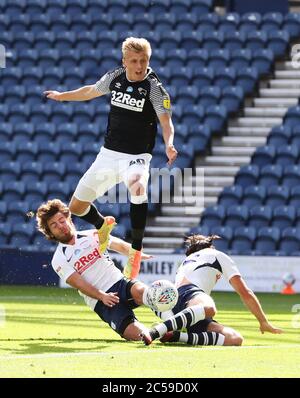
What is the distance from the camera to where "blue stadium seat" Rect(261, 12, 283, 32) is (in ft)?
83.2

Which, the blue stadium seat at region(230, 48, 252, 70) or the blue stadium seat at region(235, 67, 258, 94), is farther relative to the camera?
the blue stadium seat at region(230, 48, 252, 70)

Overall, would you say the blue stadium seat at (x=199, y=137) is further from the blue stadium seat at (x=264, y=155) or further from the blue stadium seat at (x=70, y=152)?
the blue stadium seat at (x=70, y=152)

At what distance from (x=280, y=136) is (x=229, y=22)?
4.00 metres

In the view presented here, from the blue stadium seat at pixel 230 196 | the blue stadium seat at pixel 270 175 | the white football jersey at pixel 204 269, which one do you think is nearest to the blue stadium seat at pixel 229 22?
the blue stadium seat at pixel 270 175

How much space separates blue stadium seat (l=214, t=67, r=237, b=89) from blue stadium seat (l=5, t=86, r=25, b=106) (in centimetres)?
446

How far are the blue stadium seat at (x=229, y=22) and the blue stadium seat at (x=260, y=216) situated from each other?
18.2 ft

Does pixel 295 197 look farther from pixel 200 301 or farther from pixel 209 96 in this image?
pixel 200 301

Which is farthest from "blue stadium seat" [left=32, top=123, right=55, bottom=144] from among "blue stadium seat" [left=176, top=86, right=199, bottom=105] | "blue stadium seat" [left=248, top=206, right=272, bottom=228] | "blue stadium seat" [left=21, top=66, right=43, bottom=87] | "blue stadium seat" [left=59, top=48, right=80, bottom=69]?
"blue stadium seat" [left=248, top=206, right=272, bottom=228]

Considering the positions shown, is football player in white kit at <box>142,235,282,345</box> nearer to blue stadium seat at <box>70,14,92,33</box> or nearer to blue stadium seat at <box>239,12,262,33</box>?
blue stadium seat at <box>239,12,262,33</box>

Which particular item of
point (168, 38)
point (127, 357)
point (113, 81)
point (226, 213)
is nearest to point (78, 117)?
point (168, 38)

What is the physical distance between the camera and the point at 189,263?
10.7 m

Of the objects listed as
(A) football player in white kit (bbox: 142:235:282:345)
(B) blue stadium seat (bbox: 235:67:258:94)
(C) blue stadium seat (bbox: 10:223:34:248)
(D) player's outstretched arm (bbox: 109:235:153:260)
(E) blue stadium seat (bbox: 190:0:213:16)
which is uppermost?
(E) blue stadium seat (bbox: 190:0:213:16)

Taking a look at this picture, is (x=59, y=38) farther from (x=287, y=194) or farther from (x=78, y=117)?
(x=287, y=194)
